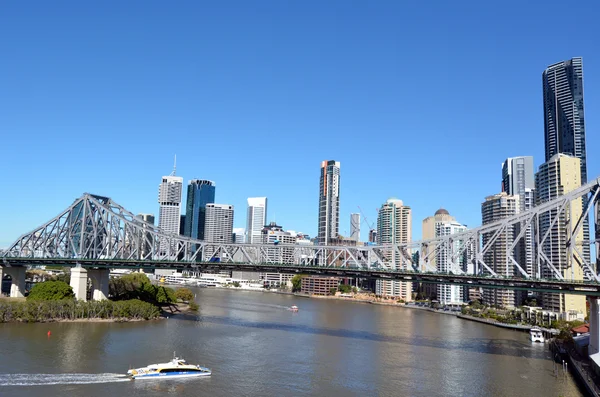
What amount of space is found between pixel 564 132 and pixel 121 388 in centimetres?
18575

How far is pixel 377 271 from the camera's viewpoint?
49.8 metres

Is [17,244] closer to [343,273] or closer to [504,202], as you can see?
[343,273]

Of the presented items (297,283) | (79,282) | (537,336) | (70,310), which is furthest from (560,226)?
(297,283)

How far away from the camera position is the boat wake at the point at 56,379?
28.9 meters

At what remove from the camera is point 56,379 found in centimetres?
2978

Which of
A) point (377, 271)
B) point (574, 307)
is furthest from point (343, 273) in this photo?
point (574, 307)

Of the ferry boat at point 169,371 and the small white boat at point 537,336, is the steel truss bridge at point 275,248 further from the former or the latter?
the ferry boat at point 169,371

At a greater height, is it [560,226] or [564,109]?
[564,109]

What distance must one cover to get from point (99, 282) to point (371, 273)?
34.1 metres

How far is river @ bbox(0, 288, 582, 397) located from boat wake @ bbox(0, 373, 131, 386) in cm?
5

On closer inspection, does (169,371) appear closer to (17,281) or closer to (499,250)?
(17,281)

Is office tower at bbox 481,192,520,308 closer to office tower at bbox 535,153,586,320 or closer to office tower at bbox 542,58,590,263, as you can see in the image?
office tower at bbox 535,153,586,320

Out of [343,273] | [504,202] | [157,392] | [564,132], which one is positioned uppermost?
[564,132]

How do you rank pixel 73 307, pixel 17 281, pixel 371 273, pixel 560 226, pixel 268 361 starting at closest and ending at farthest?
pixel 268 361
pixel 371 273
pixel 73 307
pixel 17 281
pixel 560 226
